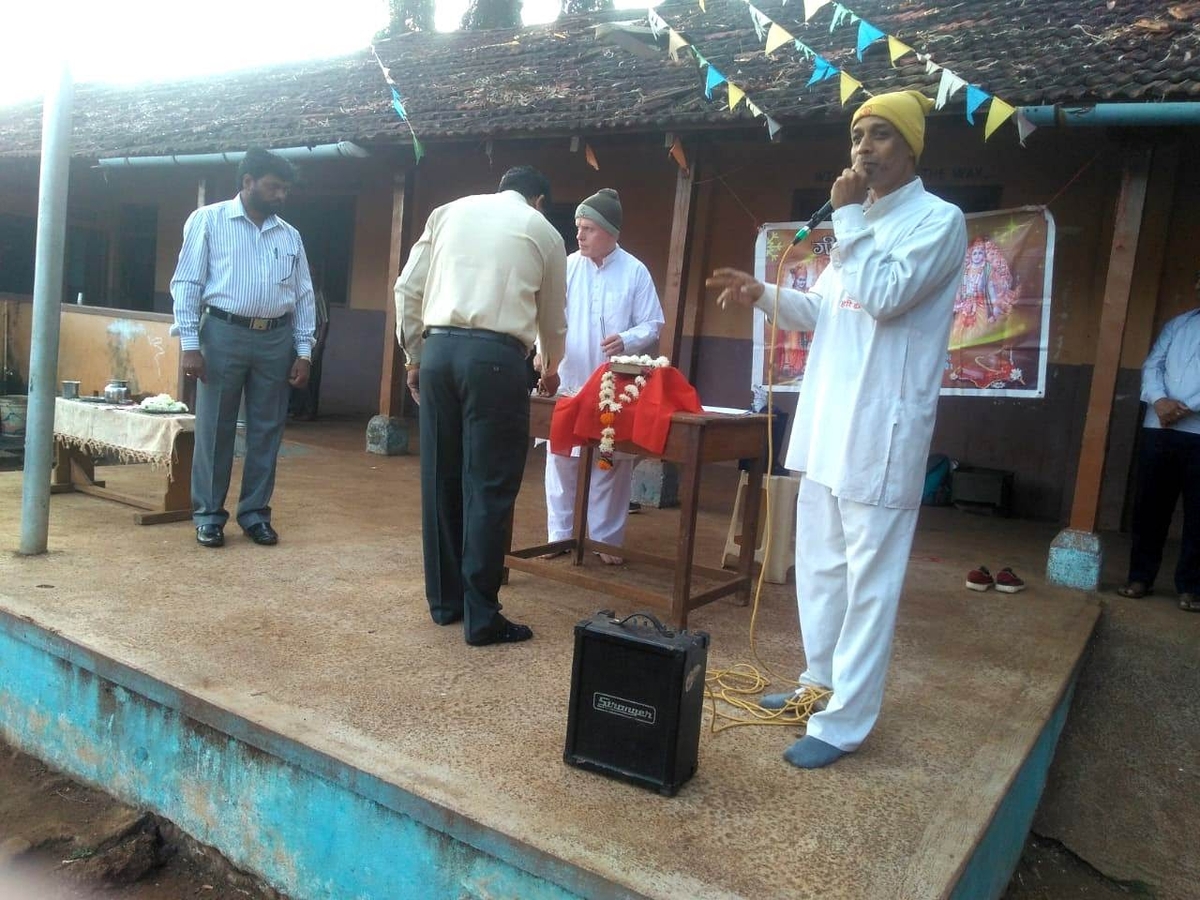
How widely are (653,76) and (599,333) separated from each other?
365 centimetres

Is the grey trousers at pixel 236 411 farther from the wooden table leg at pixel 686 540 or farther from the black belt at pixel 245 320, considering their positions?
the wooden table leg at pixel 686 540

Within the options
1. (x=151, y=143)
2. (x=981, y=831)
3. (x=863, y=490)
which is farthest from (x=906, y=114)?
(x=151, y=143)

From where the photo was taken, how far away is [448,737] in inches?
101

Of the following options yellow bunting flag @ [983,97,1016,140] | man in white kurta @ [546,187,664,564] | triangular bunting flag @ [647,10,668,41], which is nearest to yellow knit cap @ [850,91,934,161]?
man in white kurta @ [546,187,664,564]

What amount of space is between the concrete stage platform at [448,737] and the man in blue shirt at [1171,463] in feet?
2.77

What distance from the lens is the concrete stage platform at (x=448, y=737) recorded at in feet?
6.99

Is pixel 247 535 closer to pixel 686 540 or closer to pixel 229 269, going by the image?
pixel 229 269

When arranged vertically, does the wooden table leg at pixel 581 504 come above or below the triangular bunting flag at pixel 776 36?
below

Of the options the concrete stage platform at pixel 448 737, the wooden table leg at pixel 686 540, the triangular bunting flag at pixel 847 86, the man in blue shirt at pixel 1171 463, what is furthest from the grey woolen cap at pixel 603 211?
the man in blue shirt at pixel 1171 463

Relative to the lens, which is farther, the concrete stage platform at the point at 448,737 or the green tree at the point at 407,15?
the green tree at the point at 407,15

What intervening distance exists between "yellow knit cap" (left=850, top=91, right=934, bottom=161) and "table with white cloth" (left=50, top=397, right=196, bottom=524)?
3.71 metres

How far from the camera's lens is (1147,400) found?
497 centimetres

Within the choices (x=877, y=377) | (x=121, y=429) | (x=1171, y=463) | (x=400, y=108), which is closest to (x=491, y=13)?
(x=400, y=108)

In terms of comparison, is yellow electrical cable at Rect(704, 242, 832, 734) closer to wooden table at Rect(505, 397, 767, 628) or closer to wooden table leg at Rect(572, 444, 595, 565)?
wooden table at Rect(505, 397, 767, 628)
